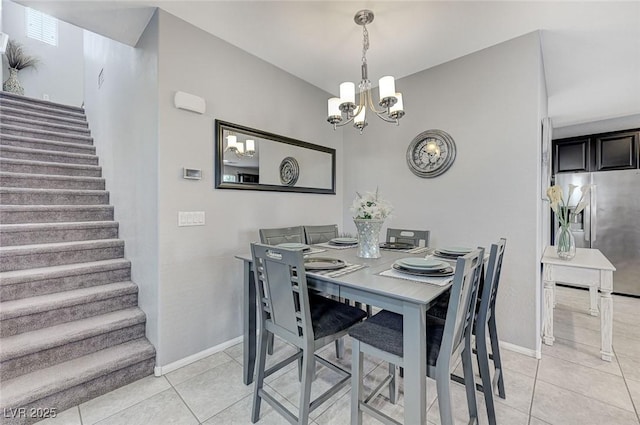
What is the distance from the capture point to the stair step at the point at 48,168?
9.08 ft

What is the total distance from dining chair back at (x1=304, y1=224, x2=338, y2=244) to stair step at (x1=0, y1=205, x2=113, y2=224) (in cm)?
215

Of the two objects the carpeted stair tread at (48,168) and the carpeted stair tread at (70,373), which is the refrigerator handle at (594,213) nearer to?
the carpeted stair tread at (70,373)

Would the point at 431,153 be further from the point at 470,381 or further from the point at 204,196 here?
the point at 204,196

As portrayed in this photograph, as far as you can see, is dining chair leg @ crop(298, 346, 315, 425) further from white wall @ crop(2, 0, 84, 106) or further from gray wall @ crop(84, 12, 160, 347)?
white wall @ crop(2, 0, 84, 106)

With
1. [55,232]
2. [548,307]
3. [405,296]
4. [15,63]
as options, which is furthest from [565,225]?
[15,63]

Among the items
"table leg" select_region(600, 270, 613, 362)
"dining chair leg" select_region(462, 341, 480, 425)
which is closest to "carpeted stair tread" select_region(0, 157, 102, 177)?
"dining chair leg" select_region(462, 341, 480, 425)

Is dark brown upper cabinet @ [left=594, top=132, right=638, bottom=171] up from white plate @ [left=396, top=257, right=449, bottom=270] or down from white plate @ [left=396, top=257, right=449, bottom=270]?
up

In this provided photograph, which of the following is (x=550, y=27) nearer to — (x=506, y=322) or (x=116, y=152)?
(x=506, y=322)

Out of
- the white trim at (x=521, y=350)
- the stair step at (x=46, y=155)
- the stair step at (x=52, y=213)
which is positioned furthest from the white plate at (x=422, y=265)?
the stair step at (x=46, y=155)

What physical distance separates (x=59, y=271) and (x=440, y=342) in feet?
8.93

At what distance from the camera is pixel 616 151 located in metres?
3.91

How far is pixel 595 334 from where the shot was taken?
260cm

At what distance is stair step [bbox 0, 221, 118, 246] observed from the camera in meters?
2.29

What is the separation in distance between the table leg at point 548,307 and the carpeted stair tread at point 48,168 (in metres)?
4.90
